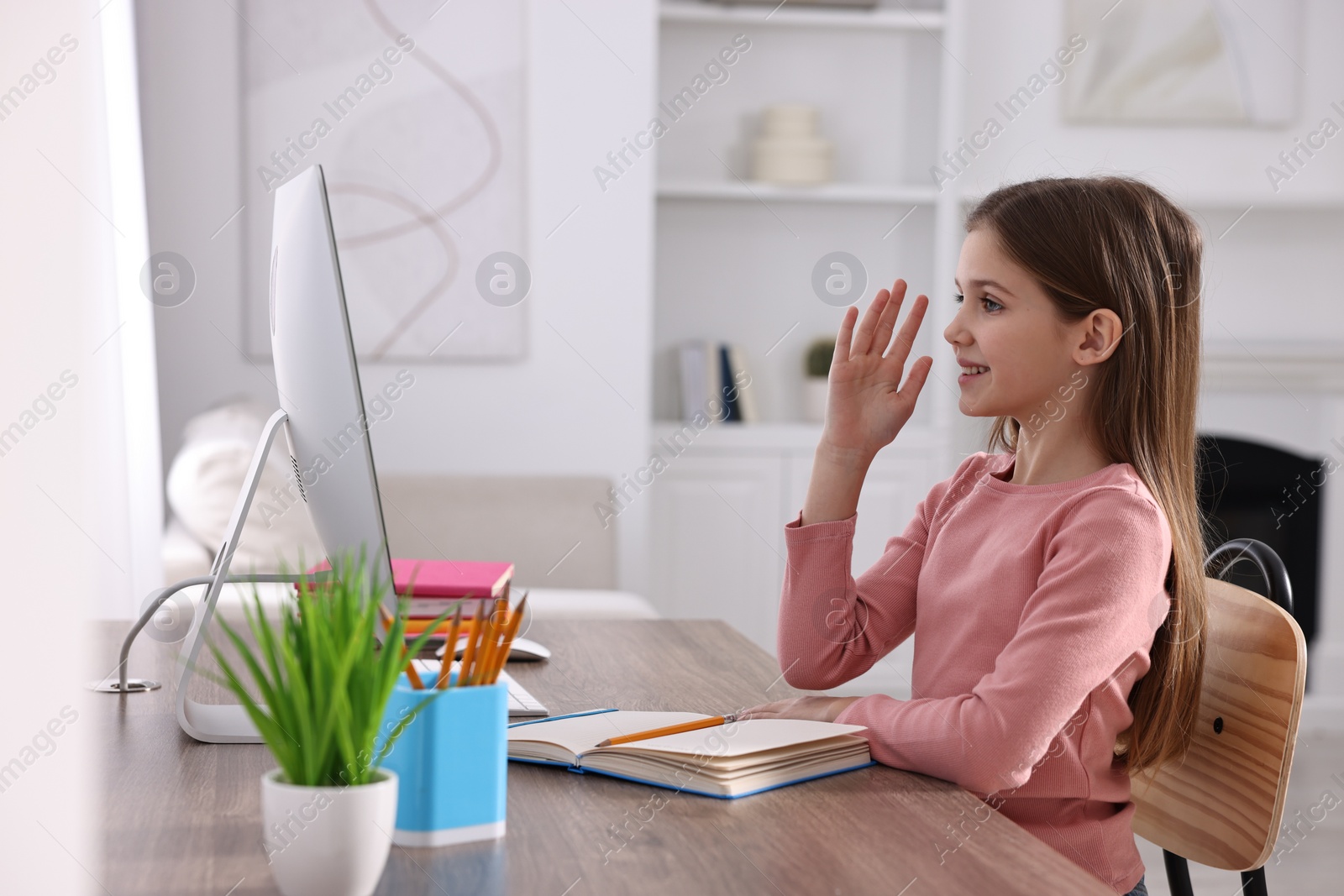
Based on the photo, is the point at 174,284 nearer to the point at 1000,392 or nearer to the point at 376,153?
the point at 376,153

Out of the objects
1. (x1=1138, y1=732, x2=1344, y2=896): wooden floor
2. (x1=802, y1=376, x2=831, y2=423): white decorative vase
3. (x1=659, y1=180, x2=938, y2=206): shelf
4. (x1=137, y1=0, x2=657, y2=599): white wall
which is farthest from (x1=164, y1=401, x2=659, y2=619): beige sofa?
(x1=1138, y1=732, x2=1344, y2=896): wooden floor

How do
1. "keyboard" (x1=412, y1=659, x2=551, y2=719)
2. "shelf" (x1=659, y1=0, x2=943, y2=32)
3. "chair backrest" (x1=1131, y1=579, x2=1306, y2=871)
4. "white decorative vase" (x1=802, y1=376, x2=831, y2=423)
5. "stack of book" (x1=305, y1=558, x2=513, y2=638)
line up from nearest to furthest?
"chair backrest" (x1=1131, y1=579, x2=1306, y2=871) → "keyboard" (x1=412, y1=659, x2=551, y2=719) → "stack of book" (x1=305, y1=558, x2=513, y2=638) → "shelf" (x1=659, y1=0, x2=943, y2=32) → "white decorative vase" (x1=802, y1=376, x2=831, y2=423)

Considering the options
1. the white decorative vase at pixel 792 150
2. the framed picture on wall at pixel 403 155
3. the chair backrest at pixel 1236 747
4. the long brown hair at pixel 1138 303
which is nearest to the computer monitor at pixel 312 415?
the long brown hair at pixel 1138 303

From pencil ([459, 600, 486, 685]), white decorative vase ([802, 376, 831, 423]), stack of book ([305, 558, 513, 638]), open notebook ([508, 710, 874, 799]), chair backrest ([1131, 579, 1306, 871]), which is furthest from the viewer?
white decorative vase ([802, 376, 831, 423])

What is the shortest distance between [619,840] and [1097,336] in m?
0.60

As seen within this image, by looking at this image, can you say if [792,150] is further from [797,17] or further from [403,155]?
[403,155]

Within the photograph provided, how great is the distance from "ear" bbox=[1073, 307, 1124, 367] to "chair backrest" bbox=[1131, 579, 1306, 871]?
10.1 inches

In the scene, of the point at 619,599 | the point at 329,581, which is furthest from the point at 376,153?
the point at 329,581

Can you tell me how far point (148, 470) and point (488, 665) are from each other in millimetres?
2279

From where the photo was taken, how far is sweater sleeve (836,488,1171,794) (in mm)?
873

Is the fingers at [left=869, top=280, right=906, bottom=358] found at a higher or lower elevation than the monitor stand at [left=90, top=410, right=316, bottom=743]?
higher

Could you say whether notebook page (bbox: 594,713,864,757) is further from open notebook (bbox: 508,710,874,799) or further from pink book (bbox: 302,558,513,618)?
pink book (bbox: 302,558,513,618)

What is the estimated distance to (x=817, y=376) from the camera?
11.8ft

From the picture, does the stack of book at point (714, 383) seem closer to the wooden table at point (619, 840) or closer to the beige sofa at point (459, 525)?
the beige sofa at point (459, 525)
